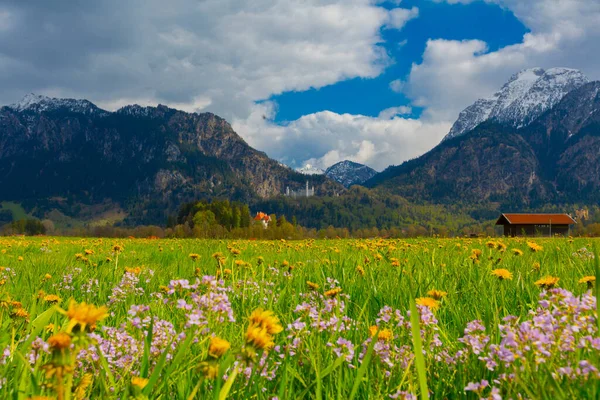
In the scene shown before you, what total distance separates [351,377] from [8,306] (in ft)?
9.88

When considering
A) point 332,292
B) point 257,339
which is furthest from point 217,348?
point 332,292

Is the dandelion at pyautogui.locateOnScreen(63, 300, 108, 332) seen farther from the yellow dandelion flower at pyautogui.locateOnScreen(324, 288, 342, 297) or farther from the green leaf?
the yellow dandelion flower at pyautogui.locateOnScreen(324, 288, 342, 297)

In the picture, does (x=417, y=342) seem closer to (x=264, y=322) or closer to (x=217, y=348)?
(x=264, y=322)

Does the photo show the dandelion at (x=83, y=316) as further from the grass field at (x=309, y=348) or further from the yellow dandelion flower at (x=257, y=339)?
the yellow dandelion flower at (x=257, y=339)

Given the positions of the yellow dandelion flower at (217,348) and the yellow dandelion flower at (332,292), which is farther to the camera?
the yellow dandelion flower at (332,292)

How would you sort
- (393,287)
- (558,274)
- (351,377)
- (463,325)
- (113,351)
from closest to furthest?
(351,377)
(113,351)
(463,325)
(393,287)
(558,274)

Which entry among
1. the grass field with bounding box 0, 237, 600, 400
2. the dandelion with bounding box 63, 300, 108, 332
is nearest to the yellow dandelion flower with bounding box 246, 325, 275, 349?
the grass field with bounding box 0, 237, 600, 400

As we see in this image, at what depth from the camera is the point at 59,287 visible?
559 centimetres

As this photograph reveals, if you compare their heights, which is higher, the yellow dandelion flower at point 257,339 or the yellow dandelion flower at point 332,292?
the yellow dandelion flower at point 257,339

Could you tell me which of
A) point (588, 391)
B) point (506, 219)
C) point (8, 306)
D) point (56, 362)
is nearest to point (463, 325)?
point (588, 391)

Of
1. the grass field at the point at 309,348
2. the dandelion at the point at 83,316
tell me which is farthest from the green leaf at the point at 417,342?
the dandelion at the point at 83,316

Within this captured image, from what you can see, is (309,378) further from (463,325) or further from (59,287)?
(59,287)

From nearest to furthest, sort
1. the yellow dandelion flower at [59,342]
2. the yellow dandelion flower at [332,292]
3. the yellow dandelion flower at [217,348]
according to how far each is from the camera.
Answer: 1. the yellow dandelion flower at [59,342]
2. the yellow dandelion flower at [217,348]
3. the yellow dandelion flower at [332,292]

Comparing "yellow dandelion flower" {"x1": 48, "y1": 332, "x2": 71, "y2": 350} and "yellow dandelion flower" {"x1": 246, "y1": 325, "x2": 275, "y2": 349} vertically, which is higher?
"yellow dandelion flower" {"x1": 48, "y1": 332, "x2": 71, "y2": 350}
